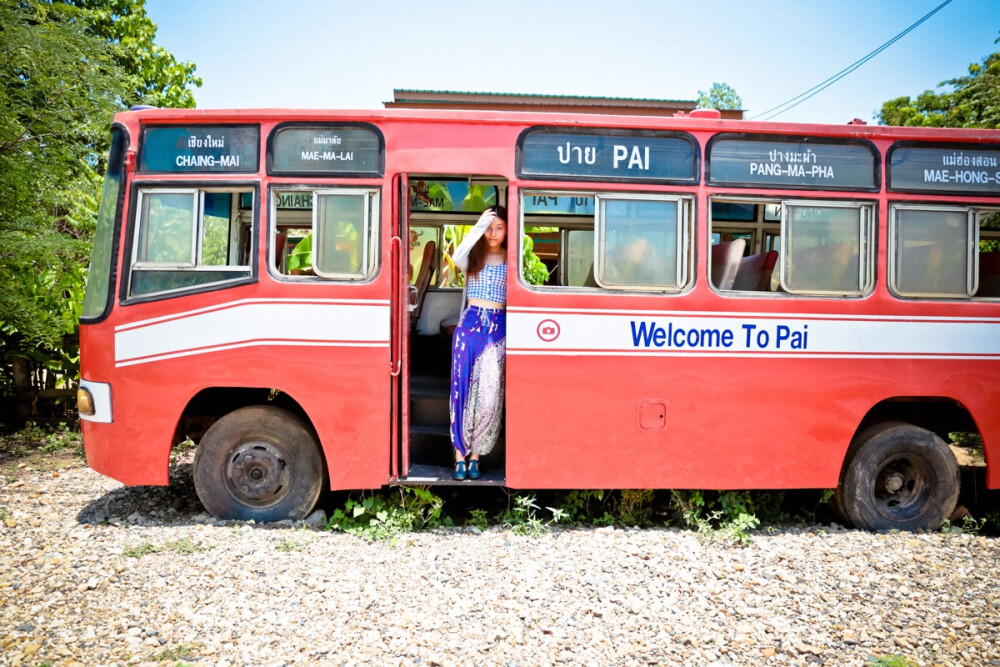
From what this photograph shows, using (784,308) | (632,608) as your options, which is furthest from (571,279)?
(632,608)

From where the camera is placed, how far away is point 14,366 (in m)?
8.13

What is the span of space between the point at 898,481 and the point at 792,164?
263 centimetres

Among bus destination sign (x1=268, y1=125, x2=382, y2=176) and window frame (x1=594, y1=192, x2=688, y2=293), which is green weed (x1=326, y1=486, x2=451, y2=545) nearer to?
window frame (x1=594, y1=192, x2=688, y2=293)

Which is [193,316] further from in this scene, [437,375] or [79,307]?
[79,307]

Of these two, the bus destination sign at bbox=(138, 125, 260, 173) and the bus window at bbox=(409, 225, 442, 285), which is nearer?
the bus destination sign at bbox=(138, 125, 260, 173)

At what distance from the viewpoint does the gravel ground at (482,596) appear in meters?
3.36

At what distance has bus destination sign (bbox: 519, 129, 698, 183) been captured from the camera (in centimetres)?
493

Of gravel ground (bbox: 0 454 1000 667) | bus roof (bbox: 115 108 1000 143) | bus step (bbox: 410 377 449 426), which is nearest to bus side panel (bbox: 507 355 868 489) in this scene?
gravel ground (bbox: 0 454 1000 667)

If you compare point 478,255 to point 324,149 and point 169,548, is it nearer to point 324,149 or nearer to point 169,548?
point 324,149

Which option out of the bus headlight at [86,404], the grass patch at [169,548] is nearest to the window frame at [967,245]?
the grass patch at [169,548]

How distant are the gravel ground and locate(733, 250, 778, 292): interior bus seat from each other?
1918mm

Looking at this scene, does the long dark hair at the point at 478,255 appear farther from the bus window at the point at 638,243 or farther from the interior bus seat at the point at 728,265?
the interior bus seat at the point at 728,265

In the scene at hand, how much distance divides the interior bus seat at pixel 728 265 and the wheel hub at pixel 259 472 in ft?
11.7

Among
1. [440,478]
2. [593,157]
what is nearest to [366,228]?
[593,157]
